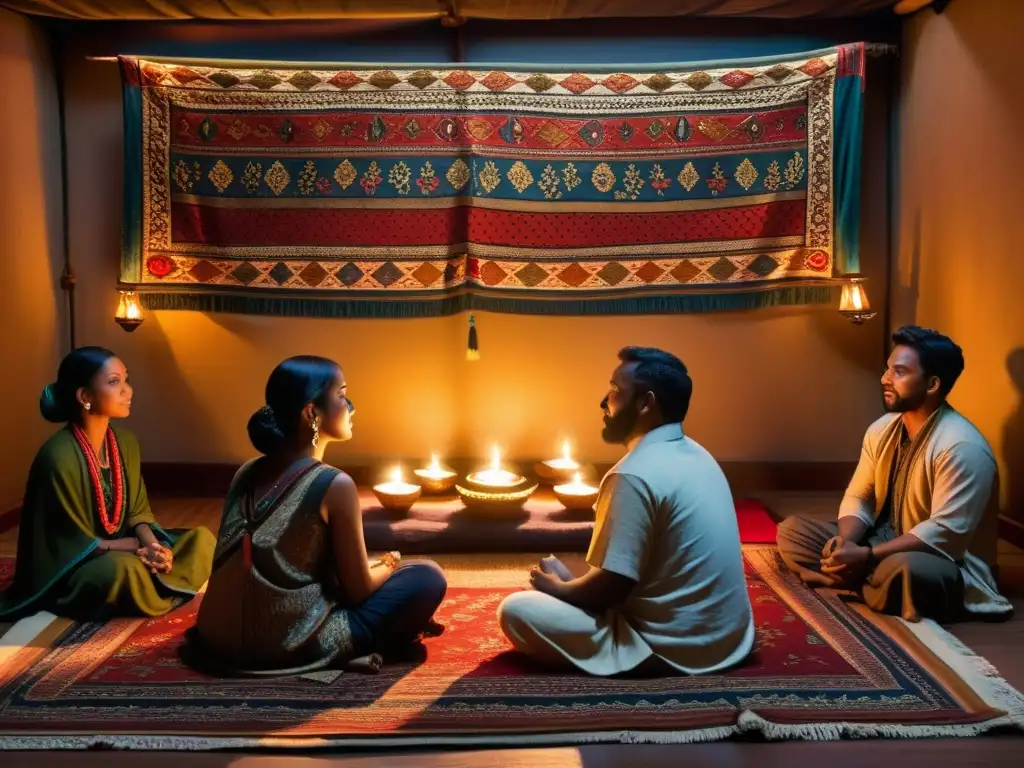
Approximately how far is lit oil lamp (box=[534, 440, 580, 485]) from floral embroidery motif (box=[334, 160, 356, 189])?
66.8 inches

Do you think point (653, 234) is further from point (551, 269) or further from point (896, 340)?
point (896, 340)

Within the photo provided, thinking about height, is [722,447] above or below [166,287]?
below

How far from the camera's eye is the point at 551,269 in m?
5.00

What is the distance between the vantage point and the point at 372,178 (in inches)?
195

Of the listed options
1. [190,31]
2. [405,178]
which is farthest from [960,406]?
[190,31]

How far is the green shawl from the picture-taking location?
336 cm

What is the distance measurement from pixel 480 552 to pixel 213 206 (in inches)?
87.7

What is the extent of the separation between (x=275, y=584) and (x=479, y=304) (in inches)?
101

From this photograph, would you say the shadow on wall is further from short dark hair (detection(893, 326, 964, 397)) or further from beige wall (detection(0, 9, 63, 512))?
beige wall (detection(0, 9, 63, 512))

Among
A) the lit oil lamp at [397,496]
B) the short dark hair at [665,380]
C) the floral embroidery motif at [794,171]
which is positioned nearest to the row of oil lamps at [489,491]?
the lit oil lamp at [397,496]

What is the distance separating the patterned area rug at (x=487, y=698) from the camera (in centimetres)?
246

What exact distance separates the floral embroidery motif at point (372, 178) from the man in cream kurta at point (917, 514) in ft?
8.52

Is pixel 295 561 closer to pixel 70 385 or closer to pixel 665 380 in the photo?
pixel 665 380

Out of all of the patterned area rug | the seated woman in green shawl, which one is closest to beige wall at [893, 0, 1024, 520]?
the patterned area rug
